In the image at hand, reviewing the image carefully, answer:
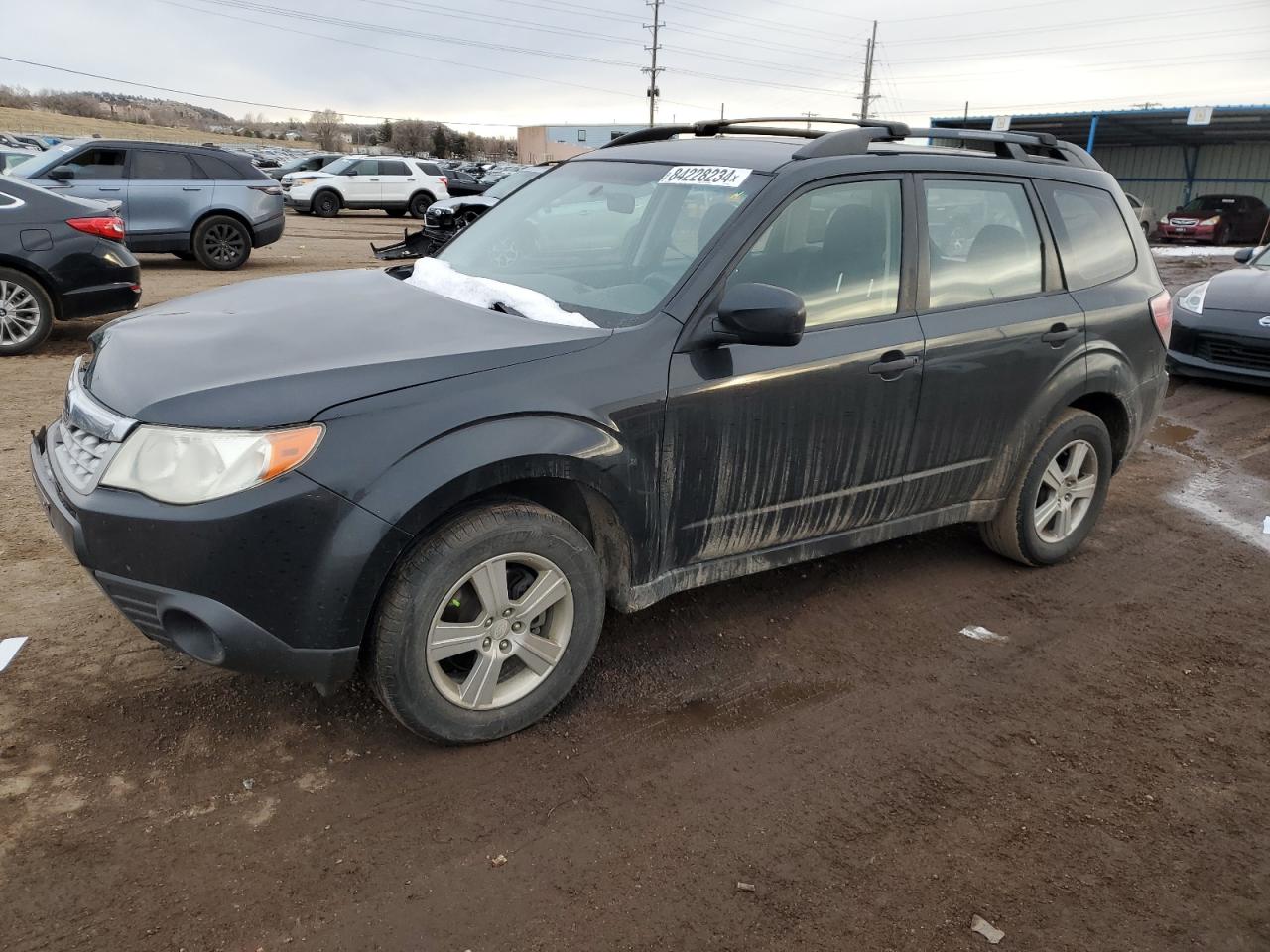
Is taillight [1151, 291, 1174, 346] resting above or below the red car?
below

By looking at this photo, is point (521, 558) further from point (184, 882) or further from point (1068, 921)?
point (1068, 921)

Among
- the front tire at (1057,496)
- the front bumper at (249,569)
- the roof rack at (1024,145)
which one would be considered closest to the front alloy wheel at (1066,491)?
Answer: the front tire at (1057,496)

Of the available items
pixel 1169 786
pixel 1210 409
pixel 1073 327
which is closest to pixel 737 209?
pixel 1073 327

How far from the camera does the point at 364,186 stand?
87.9 ft

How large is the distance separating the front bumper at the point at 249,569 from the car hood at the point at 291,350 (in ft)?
0.77

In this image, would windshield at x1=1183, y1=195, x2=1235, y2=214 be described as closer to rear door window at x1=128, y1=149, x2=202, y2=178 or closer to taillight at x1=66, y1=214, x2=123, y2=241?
rear door window at x1=128, y1=149, x2=202, y2=178

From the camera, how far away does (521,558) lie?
9.45 ft

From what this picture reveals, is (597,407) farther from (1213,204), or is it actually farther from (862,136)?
(1213,204)

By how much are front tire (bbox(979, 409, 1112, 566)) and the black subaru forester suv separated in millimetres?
20

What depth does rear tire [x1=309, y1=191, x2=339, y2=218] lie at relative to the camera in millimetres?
26812

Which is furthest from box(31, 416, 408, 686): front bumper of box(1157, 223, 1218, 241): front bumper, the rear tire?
box(1157, 223, 1218, 241): front bumper

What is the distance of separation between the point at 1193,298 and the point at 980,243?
5993 millimetres

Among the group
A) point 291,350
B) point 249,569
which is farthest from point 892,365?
point 249,569

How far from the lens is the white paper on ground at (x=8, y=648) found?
3.33 meters
